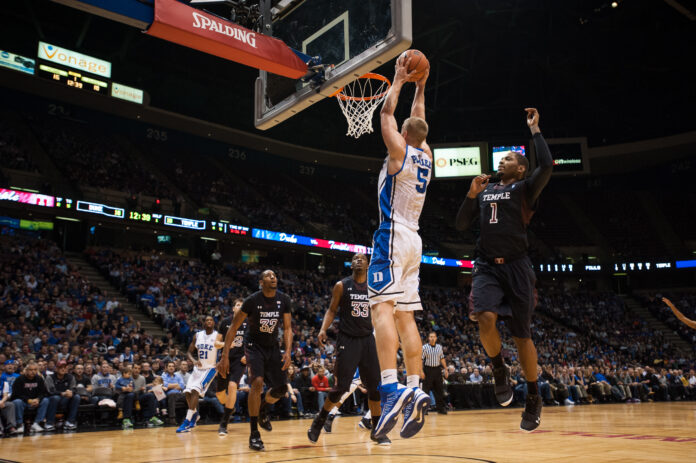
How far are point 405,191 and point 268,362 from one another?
3.96 m

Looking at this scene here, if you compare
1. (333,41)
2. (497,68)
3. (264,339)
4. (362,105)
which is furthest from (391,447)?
(497,68)

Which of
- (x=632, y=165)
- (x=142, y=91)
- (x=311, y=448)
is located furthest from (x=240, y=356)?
(x=632, y=165)

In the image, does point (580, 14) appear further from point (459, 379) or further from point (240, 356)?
point (240, 356)

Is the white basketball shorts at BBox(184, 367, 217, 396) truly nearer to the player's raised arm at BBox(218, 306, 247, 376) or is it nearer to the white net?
the player's raised arm at BBox(218, 306, 247, 376)

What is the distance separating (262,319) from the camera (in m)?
7.71

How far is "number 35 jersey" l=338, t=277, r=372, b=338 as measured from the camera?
7391 millimetres

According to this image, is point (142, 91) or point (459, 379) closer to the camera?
point (459, 379)

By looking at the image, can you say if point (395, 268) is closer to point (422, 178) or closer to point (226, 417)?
point (422, 178)

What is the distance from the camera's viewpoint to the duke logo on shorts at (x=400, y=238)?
14.4 feet

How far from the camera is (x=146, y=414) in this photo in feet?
39.1

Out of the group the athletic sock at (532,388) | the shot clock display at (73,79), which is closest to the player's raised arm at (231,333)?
the athletic sock at (532,388)

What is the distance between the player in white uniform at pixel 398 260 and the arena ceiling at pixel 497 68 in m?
20.1

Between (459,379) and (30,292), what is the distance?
12.8 meters

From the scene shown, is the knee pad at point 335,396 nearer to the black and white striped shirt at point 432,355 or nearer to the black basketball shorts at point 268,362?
the black basketball shorts at point 268,362
